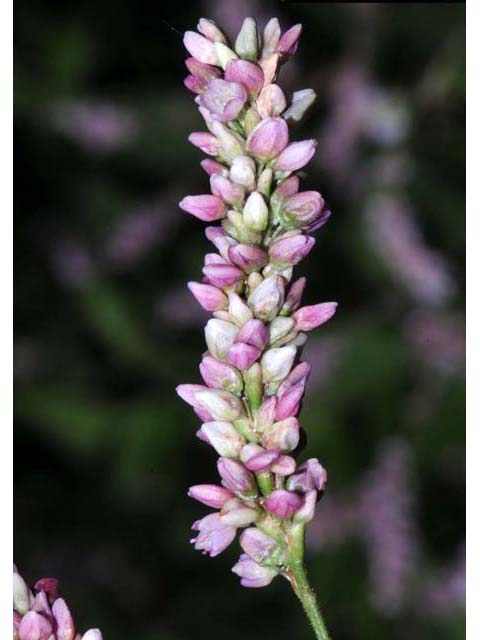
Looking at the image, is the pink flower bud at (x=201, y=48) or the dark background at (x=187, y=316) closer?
the pink flower bud at (x=201, y=48)

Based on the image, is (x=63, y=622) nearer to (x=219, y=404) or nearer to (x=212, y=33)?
(x=219, y=404)

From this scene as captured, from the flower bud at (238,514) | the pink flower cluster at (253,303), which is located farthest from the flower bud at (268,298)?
the flower bud at (238,514)

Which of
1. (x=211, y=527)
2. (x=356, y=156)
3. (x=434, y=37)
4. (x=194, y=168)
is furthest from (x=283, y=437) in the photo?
(x=434, y=37)

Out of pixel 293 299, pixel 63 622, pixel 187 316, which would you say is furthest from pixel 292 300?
pixel 187 316

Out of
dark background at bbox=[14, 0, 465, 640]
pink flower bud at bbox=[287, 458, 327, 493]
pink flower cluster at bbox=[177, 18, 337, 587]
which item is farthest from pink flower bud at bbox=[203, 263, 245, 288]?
dark background at bbox=[14, 0, 465, 640]

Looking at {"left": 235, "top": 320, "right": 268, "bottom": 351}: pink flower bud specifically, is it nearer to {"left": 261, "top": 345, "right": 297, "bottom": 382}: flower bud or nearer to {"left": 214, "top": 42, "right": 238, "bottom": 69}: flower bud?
{"left": 261, "top": 345, "right": 297, "bottom": 382}: flower bud

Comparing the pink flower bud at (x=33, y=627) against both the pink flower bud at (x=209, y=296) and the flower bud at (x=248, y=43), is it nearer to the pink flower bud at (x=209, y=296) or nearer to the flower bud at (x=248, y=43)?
the pink flower bud at (x=209, y=296)
